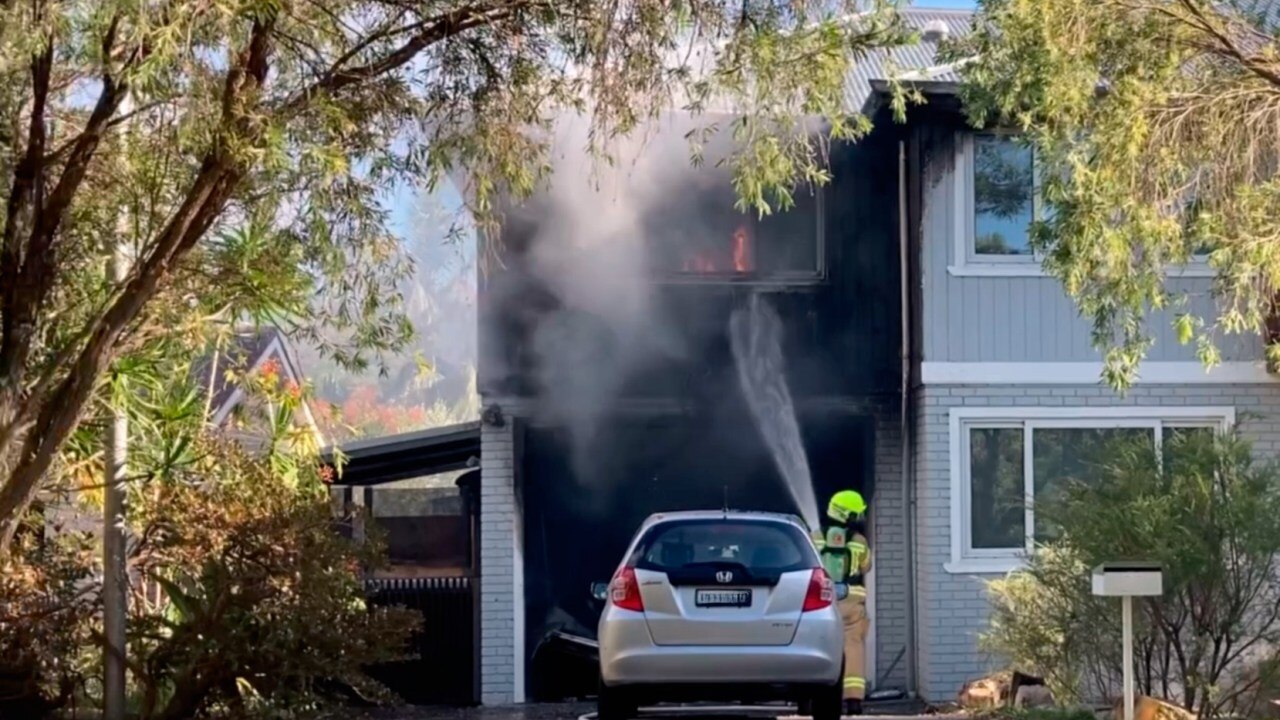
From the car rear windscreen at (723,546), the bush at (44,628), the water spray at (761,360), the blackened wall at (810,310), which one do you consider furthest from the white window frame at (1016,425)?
the bush at (44,628)

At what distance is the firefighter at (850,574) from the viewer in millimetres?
13945

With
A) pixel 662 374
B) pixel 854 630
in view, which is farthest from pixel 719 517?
pixel 662 374

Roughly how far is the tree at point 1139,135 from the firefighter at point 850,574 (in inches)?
151

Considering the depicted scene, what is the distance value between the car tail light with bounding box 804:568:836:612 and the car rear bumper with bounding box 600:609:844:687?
53 millimetres

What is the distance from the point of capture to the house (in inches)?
619

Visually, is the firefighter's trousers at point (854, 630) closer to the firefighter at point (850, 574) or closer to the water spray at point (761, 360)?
the firefighter at point (850, 574)

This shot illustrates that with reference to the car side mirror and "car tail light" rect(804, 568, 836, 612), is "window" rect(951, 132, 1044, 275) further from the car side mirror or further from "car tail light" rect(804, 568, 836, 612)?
the car side mirror

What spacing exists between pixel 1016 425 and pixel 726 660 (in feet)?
20.2

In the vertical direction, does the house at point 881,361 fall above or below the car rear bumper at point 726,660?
above

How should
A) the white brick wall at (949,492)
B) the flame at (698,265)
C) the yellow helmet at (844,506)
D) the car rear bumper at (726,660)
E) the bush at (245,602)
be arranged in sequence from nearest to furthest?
the car rear bumper at (726,660) < the bush at (245,602) < the yellow helmet at (844,506) < the white brick wall at (949,492) < the flame at (698,265)

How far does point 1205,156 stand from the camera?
11.1 meters

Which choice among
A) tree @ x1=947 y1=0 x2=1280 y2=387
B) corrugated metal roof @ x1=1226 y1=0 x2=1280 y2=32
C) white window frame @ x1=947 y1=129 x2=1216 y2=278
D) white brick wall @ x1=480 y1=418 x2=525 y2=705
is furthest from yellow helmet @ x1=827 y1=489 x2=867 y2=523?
corrugated metal roof @ x1=1226 y1=0 x2=1280 y2=32

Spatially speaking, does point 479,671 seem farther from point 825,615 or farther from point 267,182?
point 267,182

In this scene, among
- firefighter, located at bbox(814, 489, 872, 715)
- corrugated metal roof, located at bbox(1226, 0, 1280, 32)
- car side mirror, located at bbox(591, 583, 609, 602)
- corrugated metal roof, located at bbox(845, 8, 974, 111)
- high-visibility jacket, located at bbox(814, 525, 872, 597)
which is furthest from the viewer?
corrugated metal roof, located at bbox(845, 8, 974, 111)
